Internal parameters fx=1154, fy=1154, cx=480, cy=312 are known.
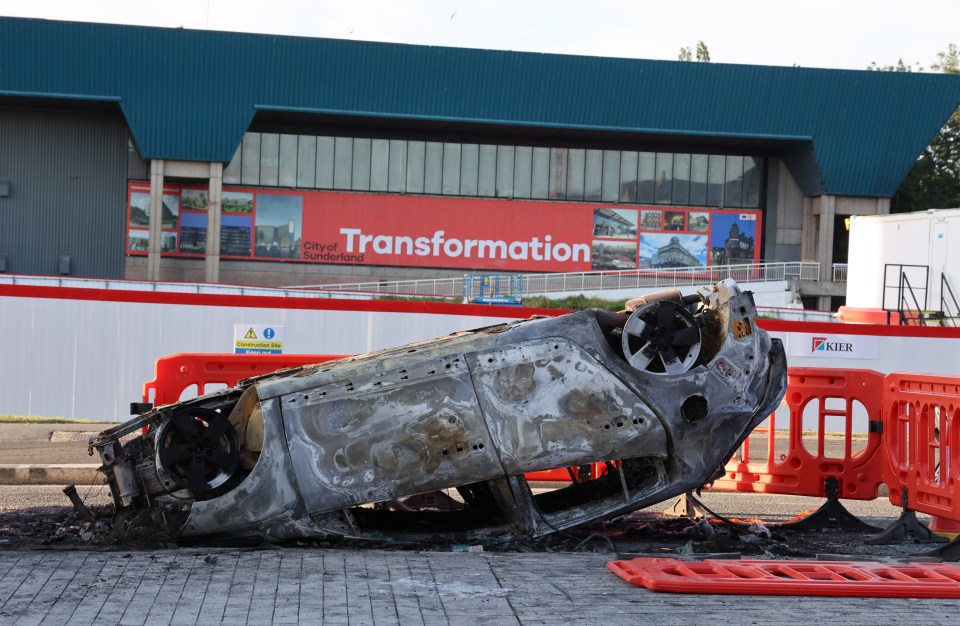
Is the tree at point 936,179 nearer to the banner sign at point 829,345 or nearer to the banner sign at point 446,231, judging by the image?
the banner sign at point 446,231

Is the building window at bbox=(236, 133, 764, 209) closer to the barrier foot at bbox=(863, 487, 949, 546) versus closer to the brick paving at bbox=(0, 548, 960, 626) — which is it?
the barrier foot at bbox=(863, 487, 949, 546)

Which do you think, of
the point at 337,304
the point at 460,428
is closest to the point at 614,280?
the point at 337,304

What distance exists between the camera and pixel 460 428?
7535 mm

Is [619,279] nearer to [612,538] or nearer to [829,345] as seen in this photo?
[829,345]

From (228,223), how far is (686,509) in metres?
45.1

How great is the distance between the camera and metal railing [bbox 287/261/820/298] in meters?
50.7

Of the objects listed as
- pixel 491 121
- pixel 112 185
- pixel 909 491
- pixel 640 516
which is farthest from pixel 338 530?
pixel 112 185

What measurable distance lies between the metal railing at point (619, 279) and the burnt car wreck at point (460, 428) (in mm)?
41726

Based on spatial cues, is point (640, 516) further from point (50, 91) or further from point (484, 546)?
point (50, 91)

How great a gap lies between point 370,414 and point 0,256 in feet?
157

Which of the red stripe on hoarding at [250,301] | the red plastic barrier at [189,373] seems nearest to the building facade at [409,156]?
the red stripe on hoarding at [250,301]

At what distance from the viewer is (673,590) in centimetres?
637

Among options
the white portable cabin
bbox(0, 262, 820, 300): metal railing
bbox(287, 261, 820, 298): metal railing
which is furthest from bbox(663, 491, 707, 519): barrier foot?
bbox(287, 261, 820, 298): metal railing

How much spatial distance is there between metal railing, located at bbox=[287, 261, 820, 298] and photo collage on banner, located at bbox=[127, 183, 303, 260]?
4.55 metres
